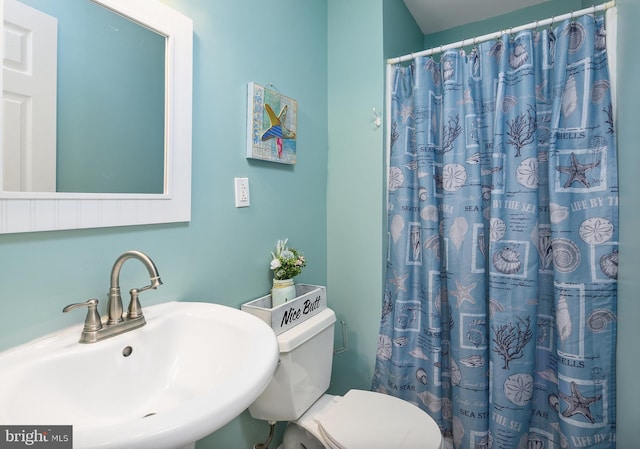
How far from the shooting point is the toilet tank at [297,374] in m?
1.20

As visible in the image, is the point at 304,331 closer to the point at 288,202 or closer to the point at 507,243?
the point at 288,202

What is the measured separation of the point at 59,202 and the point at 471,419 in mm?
1754

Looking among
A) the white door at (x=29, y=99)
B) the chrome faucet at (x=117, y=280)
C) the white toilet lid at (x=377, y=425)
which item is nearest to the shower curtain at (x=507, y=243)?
the white toilet lid at (x=377, y=425)

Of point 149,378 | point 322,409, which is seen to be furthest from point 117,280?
point 322,409

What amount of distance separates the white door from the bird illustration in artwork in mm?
702

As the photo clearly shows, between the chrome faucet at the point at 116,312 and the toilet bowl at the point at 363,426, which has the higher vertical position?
the chrome faucet at the point at 116,312

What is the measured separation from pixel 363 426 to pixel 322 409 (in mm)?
187

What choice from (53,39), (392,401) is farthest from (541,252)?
(53,39)

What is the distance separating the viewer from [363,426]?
49.3 inches

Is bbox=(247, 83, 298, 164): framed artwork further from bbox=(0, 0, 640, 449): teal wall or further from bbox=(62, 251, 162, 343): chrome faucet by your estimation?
bbox=(62, 251, 162, 343): chrome faucet

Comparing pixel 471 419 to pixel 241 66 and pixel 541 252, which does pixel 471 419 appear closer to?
pixel 541 252

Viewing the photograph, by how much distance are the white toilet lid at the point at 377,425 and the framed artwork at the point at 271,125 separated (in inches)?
41.2

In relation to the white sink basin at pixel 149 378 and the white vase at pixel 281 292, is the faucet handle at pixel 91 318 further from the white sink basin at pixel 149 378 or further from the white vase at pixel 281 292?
the white vase at pixel 281 292

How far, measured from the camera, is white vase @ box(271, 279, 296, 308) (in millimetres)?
1377
